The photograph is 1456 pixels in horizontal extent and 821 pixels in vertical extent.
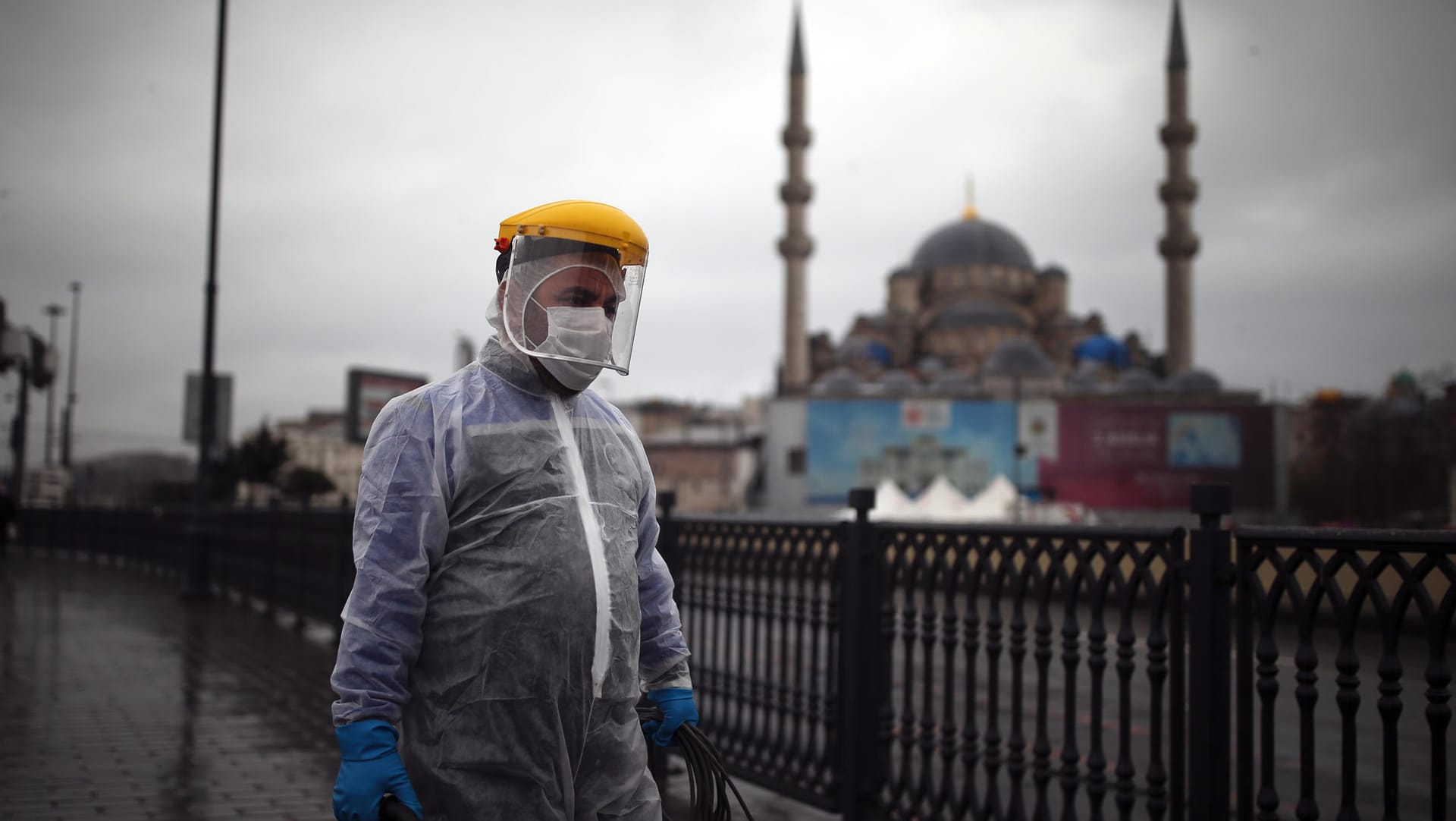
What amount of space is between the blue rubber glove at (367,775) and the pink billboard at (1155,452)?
220 feet

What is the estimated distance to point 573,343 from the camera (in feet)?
8.48

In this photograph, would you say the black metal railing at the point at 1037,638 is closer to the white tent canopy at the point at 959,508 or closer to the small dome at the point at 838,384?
the white tent canopy at the point at 959,508

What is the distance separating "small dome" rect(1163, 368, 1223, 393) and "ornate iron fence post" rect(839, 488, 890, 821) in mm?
68097

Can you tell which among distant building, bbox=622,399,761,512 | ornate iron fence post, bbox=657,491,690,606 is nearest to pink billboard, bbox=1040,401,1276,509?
distant building, bbox=622,399,761,512

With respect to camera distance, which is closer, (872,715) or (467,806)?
(467,806)

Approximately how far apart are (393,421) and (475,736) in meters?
0.69

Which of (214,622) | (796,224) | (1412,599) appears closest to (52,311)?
(214,622)

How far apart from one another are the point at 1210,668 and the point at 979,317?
281 feet

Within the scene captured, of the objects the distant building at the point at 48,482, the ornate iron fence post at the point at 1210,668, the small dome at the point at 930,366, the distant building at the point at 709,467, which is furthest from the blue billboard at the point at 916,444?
the ornate iron fence post at the point at 1210,668

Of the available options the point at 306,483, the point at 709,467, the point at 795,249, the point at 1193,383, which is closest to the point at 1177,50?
the point at 1193,383

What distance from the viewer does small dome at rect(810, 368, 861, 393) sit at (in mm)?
71875

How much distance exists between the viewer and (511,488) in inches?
99.4

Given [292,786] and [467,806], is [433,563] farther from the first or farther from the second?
[292,786]

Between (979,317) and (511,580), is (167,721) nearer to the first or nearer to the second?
(511,580)
